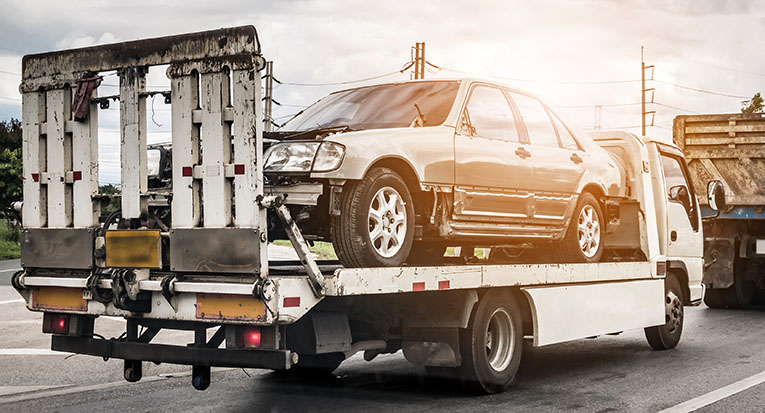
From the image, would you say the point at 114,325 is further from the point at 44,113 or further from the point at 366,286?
the point at 366,286

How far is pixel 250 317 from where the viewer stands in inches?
221

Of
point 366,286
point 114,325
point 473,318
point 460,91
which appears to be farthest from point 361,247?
point 114,325

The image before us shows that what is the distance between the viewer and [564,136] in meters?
9.16

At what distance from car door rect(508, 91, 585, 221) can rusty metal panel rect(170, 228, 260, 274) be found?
11.6 feet

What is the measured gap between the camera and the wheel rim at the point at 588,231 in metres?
9.32

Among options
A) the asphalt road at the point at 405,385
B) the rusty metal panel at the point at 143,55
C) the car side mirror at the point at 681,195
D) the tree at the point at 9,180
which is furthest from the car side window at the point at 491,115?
the tree at the point at 9,180

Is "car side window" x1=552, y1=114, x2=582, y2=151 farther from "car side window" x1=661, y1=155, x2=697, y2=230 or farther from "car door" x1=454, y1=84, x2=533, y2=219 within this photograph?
"car side window" x1=661, y1=155, x2=697, y2=230

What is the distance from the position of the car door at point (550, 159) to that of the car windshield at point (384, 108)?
90cm

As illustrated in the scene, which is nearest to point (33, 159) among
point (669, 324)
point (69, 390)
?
point (69, 390)

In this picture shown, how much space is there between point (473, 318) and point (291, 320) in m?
2.19

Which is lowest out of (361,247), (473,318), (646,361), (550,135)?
(646,361)

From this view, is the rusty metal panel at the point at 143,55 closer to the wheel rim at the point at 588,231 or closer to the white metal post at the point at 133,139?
the white metal post at the point at 133,139

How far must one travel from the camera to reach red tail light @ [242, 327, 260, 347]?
18.9ft

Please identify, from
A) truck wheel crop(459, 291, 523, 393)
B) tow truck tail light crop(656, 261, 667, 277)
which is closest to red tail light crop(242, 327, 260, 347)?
truck wheel crop(459, 291, 523, 393)
